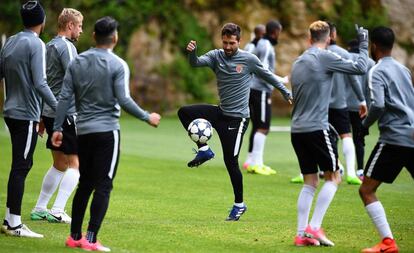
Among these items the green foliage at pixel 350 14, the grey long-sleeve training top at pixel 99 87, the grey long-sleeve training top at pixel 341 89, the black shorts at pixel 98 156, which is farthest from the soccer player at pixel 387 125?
the green foliage at pixel 350 14

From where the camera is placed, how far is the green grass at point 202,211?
9305 mm

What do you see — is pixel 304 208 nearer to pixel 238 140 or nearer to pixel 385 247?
pixel 385 247

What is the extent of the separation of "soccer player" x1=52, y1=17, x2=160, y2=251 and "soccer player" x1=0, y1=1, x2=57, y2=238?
84 cm

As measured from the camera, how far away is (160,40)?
106ft

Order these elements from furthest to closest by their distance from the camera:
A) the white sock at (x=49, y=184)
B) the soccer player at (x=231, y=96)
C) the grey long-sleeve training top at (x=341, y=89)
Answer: the grey long-sleeve training top at (x=341, y=89)
the soccer player at (x=231, y=96)
the white sock at (x=49, y=184)

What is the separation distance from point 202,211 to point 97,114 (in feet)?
11.4

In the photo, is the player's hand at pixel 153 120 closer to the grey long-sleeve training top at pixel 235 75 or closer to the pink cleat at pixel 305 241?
the pink cleat at pixel 305 241

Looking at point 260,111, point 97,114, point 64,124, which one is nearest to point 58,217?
point 64,124

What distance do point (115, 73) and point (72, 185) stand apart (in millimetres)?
2460

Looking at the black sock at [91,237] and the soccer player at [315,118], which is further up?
the soccer player at [315,118]

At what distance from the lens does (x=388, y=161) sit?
8820 mm

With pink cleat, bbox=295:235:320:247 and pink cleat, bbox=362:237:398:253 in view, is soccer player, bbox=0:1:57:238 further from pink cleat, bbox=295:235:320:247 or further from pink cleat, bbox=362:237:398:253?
pink cleat, bbox=362:237:398:253

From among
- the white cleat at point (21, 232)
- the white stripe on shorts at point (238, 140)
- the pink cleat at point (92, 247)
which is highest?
the white stripe on shorts at point (238, 140)

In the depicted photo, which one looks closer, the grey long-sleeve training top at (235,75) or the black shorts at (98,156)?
the black shorts at (98,156)
